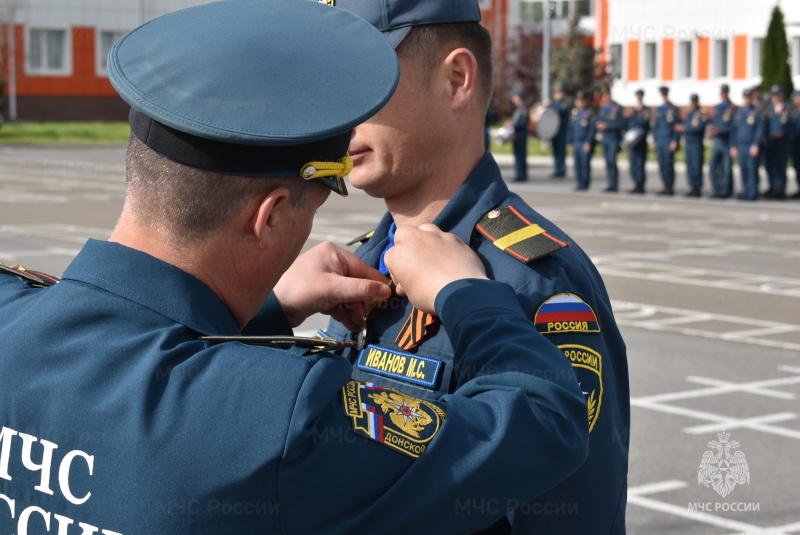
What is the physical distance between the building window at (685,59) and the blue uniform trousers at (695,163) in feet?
79.4

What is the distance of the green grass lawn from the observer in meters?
40.9

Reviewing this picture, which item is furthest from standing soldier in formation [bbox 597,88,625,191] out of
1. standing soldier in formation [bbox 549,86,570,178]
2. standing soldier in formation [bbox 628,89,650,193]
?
standing soldier in formation [bbox 549,86,570,178]

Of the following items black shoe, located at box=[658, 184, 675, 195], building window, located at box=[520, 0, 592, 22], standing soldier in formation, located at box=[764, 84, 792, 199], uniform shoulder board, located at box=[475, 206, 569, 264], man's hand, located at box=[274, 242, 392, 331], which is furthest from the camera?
building window, located at box=[520, 0, 592, 22]

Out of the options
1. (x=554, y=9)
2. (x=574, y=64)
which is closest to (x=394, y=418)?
(x=574, y=64)

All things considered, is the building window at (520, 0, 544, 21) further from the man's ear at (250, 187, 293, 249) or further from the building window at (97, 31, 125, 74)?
the man's ear at (250, 187, 293, 249)

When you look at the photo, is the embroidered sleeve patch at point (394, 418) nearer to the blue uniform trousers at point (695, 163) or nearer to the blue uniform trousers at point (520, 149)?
the blue uniform trousers at point (695, 163)

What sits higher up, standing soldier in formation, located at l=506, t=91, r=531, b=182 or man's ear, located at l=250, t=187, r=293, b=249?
man's ear, located at l=250, t=187, r=293, b=249

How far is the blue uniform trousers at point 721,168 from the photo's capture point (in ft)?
73.5

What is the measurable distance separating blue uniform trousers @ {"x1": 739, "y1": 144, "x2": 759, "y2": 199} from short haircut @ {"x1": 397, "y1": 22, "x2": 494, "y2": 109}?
2037 cm

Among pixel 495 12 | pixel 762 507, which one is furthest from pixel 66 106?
pixel 762 507

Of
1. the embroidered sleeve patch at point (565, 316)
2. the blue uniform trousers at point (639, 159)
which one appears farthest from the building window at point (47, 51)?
the embroidered sleeve patch at point (565, 316)

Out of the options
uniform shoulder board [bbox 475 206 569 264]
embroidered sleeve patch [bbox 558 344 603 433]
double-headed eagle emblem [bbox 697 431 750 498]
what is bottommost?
double-headed eagle emblem [bbox 697 431 750 498]

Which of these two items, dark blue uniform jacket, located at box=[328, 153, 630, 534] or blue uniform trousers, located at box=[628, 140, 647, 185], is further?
blue uniform trousers, located at box=[628, 140, 647, 185]

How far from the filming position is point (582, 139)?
24969mm
